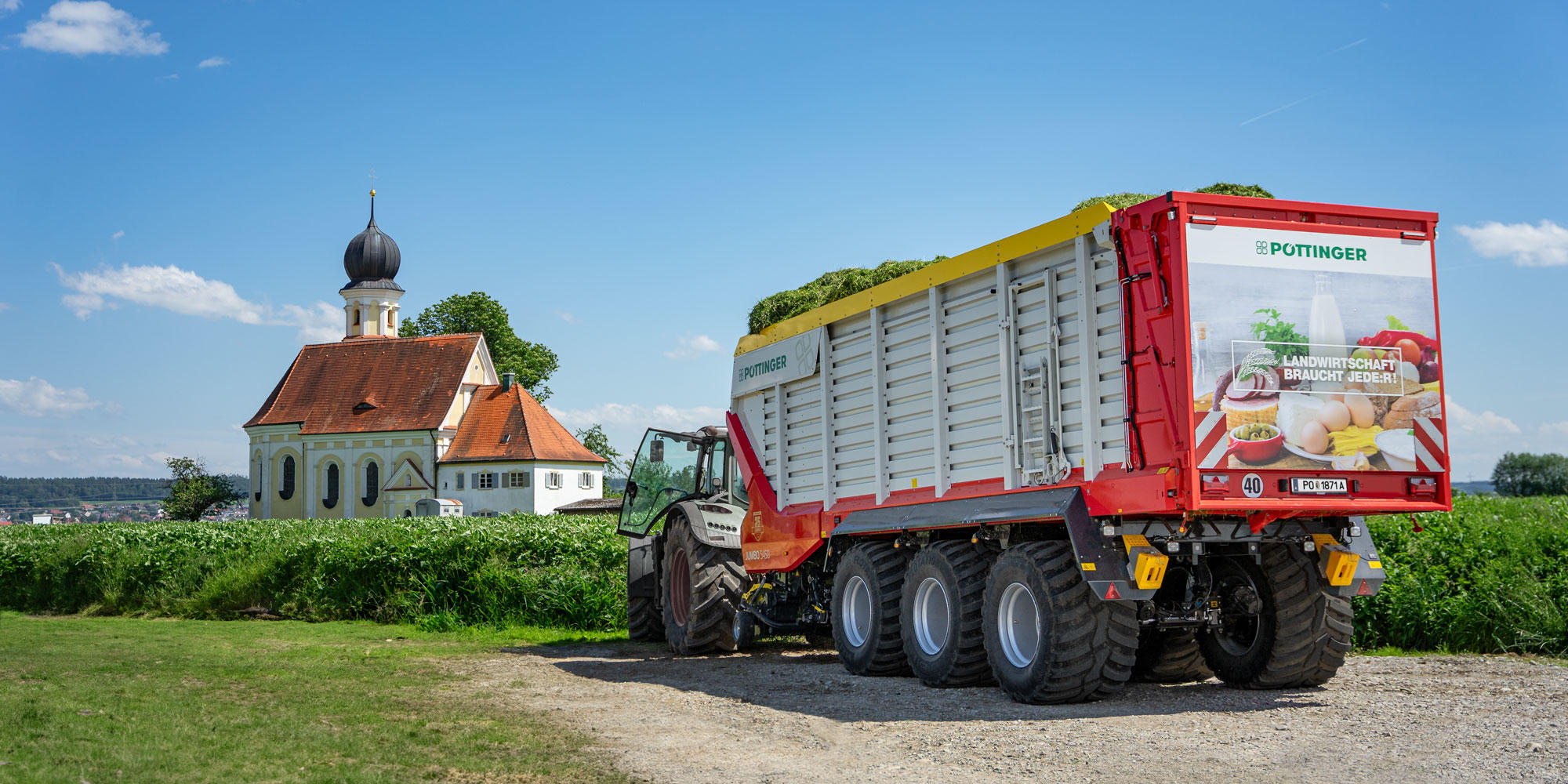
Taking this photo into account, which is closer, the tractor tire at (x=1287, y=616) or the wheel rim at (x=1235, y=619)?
the tractor tire at (x=1287, y=616)

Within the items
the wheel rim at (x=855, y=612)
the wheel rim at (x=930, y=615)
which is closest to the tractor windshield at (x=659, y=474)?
the wheel rim at (x=855, y=612)

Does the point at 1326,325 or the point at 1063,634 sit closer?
the point at 1326,325

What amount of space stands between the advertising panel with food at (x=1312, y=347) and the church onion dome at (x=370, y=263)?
263 ft

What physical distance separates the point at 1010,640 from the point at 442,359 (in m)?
66.5

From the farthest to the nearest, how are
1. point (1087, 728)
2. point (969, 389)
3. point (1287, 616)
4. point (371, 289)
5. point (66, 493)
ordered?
point (66, 493), point (371, 289), point (969, 389), point (1287, 616), point (1087, 728)

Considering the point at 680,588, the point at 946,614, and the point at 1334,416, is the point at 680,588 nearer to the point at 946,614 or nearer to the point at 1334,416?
the point at 946,614

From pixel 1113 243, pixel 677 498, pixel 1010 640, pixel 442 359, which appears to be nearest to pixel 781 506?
pixel 677 498

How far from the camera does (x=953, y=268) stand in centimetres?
1041

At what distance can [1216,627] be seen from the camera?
9.56 metres

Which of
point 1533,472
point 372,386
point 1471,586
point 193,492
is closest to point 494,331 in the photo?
point 372,386

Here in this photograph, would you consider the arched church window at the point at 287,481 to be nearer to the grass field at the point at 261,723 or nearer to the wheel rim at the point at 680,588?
the grass field at the point at 261,723

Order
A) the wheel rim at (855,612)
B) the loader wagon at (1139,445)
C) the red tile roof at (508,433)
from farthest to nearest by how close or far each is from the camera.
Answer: the red tile roof at (508,433), the wheel rim at (855,612), the loader wagon at (1139,445)

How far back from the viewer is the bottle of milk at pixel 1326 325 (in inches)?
331

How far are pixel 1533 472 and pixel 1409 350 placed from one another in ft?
144
